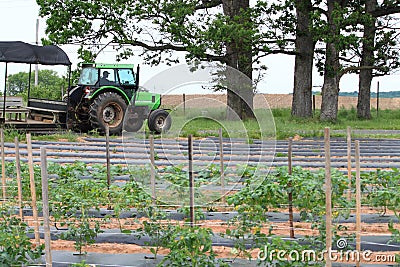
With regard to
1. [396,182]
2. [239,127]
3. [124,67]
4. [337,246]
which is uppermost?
[124,67]

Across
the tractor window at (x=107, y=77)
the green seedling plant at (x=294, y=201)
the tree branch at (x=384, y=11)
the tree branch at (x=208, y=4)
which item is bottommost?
the green seedling plant at (x=294, y=201)

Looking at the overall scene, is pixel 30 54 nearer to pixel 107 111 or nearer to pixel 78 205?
pixel 107 111

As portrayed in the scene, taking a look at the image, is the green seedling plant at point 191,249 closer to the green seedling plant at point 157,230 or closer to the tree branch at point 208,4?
the green seedling plant at point 157,230

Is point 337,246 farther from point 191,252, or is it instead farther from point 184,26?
point 184,26

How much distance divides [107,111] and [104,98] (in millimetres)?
441

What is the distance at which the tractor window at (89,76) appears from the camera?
13.6 m

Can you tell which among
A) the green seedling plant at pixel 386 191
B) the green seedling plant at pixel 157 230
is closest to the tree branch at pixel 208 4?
the green seedling plant at pixel 386 191

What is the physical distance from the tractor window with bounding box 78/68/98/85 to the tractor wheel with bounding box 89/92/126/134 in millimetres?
453

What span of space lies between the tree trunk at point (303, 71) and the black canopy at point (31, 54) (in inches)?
308

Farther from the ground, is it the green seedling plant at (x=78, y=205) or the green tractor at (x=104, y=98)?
the green tractor at (x=104, y=98)

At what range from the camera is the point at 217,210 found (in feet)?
21.9

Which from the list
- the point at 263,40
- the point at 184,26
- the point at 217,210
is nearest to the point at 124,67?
the point at 184,26

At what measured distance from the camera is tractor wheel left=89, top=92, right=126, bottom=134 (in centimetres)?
1316

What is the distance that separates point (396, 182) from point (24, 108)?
31.6 ft
